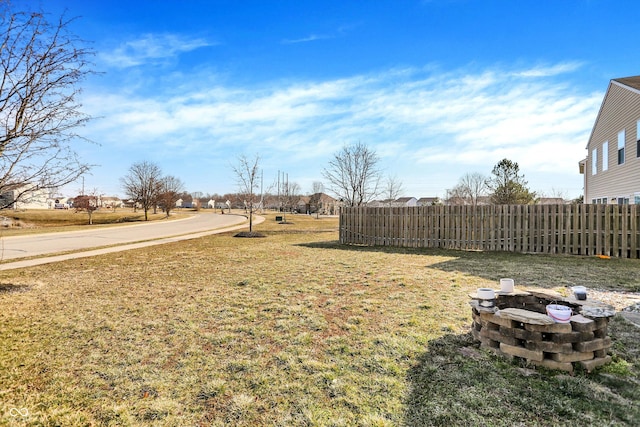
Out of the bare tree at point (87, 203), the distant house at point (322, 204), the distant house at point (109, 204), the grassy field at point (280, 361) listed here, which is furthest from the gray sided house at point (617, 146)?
the distant house at point (109, 204)

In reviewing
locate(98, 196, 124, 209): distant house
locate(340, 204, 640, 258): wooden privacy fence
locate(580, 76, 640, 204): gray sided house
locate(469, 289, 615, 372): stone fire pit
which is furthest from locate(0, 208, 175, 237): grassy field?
locate(580, 76, 640, 204): gray sided house

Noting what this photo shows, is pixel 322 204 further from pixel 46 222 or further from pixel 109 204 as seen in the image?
pixel 109 204

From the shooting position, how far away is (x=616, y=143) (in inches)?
595

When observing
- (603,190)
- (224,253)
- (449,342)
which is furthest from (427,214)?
(603,190)

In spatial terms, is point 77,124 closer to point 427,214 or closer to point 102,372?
point 102,372

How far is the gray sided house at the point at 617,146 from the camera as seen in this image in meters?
13.3

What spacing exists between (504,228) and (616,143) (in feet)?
29.7

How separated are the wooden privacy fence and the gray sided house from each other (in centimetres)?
481

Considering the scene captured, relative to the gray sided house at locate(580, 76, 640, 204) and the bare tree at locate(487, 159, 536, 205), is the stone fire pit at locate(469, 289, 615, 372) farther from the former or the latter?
the bare tree at locate(487, 159, 536, 205)

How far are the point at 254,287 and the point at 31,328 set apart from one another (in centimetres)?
332

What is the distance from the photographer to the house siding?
43.7ft

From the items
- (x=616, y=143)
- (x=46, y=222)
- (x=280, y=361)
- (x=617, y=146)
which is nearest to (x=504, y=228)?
(x=617, y=146)

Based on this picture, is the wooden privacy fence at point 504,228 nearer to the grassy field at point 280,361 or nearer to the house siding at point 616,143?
the grassy field at point 280,361

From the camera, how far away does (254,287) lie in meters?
6.36
